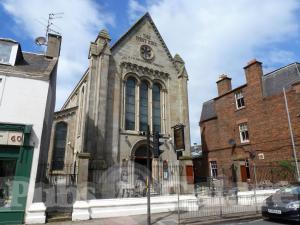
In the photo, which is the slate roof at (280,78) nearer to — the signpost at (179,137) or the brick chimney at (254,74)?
the brick chimney at (254,74)

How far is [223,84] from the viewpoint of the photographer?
2697cm

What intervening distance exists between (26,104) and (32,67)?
9.70 ft

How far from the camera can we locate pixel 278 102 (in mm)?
20266

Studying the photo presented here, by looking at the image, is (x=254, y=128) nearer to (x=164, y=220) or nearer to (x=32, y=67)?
(x=164, y=220)

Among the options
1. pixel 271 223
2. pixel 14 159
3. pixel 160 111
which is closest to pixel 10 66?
pixel 14 159

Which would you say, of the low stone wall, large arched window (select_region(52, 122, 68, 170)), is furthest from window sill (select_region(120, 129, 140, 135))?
the low stone wall

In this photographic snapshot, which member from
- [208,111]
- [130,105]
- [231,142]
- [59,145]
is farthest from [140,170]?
[208,111]

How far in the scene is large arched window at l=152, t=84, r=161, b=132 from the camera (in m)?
20.4

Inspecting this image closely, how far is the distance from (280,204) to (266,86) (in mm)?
13683

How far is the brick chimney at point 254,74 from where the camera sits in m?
22.2

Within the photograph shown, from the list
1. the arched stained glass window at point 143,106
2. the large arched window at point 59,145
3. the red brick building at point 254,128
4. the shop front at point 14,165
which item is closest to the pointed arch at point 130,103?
the arched stained glass window at point 143,106

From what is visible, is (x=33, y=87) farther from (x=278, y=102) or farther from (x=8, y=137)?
(x=278, y=102)

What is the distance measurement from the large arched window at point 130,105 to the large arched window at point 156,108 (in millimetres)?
1930

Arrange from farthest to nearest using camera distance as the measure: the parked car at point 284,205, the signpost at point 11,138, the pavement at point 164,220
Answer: the signpost at point 11,138
the pavement at point 164,220
the parked car at point 284,205
